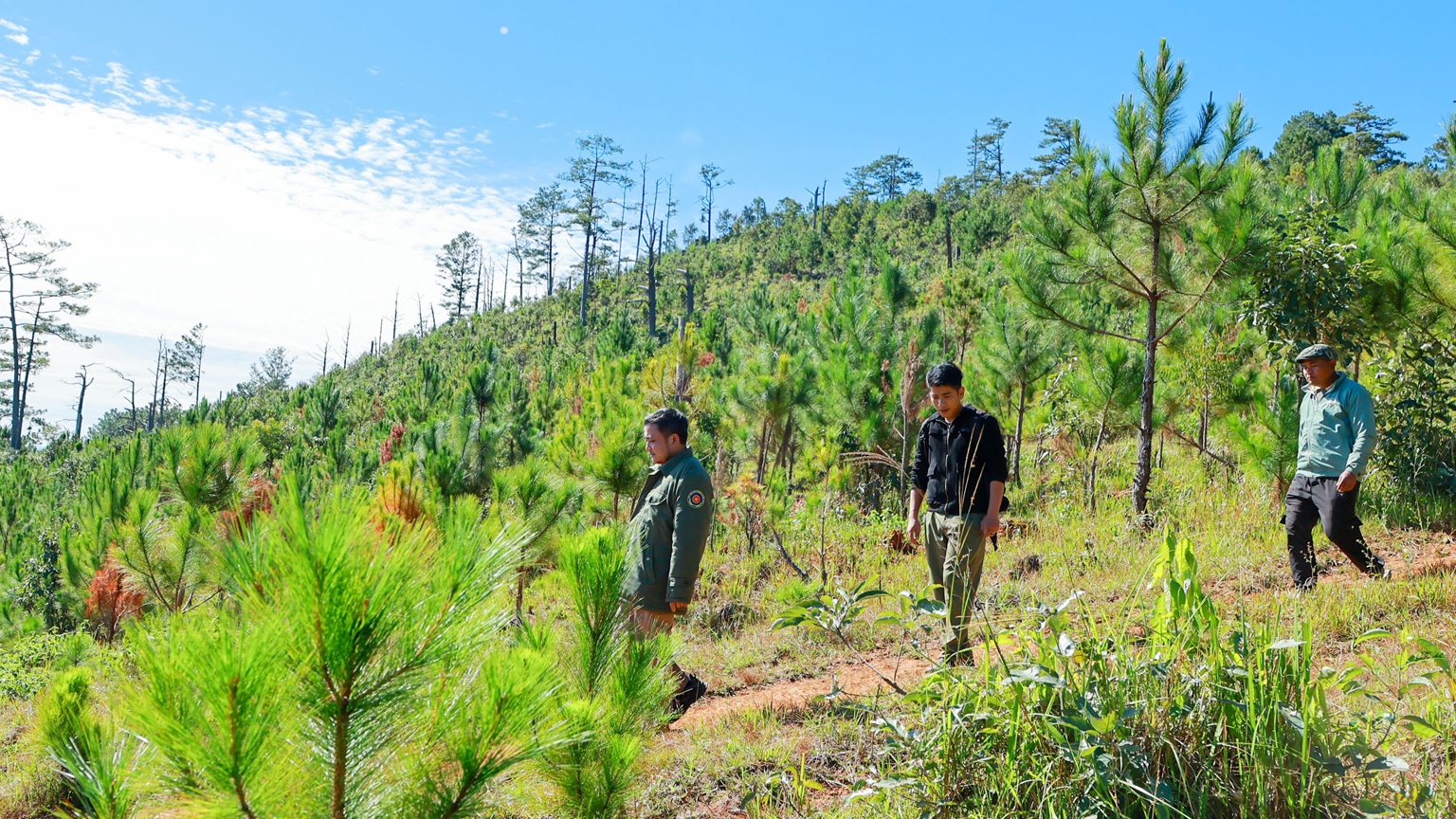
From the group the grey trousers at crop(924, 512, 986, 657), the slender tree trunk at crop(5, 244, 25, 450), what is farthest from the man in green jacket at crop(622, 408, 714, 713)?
the slender tree trunk at crop(5, 244, 25, 450)

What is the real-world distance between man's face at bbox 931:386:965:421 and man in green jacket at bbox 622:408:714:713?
1142 millimetres

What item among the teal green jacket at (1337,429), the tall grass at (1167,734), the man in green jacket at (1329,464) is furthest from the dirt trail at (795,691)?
the teal green jacket at (1337,429)

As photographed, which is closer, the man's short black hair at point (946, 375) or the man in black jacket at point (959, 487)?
the man in black jacket at point (959, 487)

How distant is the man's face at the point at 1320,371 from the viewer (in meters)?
4.07

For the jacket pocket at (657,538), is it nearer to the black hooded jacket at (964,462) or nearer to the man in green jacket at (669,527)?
the man in green jacket at (669,527)

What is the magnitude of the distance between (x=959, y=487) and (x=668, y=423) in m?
1.35

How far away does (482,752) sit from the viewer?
1188mm

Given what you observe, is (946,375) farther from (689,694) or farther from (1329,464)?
(1329,464)

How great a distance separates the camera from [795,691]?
391 centimetres

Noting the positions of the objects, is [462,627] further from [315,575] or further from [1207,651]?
[1207,651]

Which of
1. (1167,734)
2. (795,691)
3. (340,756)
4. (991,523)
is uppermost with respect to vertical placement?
(991,523)

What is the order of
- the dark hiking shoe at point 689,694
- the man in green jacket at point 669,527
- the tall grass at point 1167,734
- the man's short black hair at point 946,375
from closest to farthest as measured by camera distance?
the tall grass at point 1167,734
the man in green jacket at point 669,527
the man's short black hair at point 946,375
the dark hiking shoe at point 689,694

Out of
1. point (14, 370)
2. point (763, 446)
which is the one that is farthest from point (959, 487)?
point (14, 370)

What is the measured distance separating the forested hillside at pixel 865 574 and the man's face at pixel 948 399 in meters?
0.91
